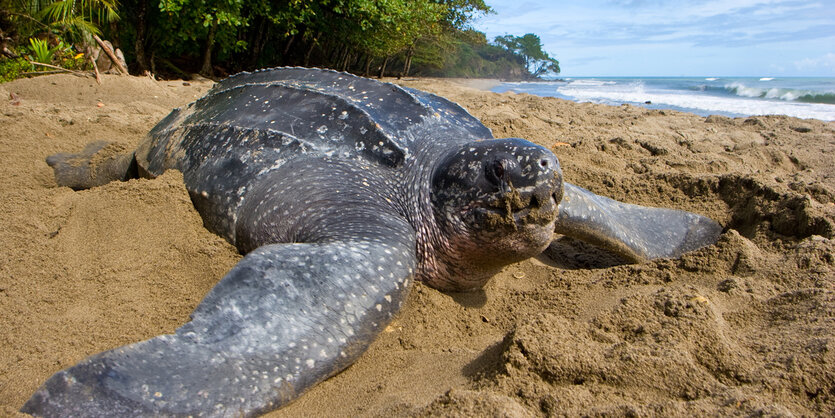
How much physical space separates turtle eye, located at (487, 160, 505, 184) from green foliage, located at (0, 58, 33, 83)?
6227 mm

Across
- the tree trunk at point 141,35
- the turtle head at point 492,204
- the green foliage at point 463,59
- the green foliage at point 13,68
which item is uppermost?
the green foliage at point 463,59

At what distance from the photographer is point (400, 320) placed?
1584 millimetres

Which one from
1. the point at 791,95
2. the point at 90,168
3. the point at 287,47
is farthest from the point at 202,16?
the point at 791,95

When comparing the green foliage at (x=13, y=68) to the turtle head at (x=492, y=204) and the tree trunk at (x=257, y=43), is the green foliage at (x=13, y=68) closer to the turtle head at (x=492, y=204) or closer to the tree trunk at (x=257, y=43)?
the tree trunk at (x=257, y=43)

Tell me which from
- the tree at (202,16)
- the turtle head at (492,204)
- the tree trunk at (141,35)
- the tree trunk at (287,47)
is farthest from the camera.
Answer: the tree trunk at (287,47)

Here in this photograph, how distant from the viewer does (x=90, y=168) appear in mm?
2895

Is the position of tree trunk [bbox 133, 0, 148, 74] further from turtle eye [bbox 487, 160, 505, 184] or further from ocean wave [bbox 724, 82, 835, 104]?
ocean wave [bbox 724, 82, 835, 104]

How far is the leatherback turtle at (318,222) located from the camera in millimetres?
1055

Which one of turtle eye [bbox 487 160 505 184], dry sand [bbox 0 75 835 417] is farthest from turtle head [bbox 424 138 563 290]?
dry sand [bbox 0 75 835 417]

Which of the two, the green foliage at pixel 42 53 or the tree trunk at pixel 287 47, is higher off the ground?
the tree trunk at pixel 287 47

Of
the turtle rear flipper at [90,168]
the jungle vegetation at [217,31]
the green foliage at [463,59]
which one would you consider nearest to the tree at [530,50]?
the green foliage at [463,59]

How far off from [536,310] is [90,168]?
9.05 ft

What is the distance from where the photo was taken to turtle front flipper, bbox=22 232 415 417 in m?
0.99

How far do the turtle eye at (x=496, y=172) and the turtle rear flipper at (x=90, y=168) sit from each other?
86.6 inches
